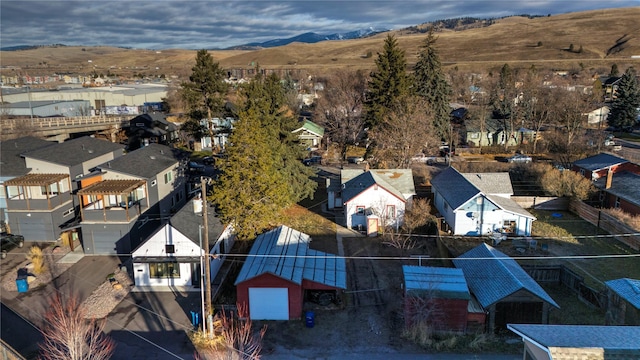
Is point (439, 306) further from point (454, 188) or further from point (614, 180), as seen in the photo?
point (614, 180)

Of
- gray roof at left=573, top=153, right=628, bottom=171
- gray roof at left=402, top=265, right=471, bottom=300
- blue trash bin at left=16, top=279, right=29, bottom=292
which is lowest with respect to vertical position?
blue trash bin at left=16, top=279, right=29, bottom=292

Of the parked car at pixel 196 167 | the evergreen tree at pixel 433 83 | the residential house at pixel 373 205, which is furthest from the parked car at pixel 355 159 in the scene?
the residential house at pixel 373 205

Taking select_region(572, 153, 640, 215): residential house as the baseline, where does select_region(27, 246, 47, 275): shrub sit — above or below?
below

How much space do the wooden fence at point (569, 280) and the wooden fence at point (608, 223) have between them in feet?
26.0

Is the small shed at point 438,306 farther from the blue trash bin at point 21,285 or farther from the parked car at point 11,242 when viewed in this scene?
the parked car at point 11,242

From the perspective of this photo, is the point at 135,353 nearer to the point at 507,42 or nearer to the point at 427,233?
the point at 427,233

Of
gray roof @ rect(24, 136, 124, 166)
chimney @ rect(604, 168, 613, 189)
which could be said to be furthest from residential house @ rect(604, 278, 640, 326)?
gray roof @ rect(24, 136, 124, 166)

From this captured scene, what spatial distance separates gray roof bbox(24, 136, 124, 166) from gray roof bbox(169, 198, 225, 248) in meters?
11.0

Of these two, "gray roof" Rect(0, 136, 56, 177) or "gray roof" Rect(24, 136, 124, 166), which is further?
"gray roof" Rect(24, 136, 124, 166)

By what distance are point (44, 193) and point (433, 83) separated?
4569 centimetres

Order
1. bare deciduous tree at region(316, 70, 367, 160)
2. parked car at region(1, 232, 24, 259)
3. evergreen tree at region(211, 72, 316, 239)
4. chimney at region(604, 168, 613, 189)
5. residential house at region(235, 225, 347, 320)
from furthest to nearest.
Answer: bare deciduous tree at region(316, 70, 367, 160)
chimney at region(604, 168, 613, 189)
parked car at region(1, 232, 24, 259)
evergreen tree at region(211, 72, 316, 239)
residential house at region(235, 225, 347, 320)

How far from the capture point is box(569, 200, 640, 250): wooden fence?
2759 centimetres

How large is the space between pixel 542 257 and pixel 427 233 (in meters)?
7.95

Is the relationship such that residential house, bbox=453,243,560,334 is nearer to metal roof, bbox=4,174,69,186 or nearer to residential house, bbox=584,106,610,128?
metal roof, bbox=4,174,69,186
